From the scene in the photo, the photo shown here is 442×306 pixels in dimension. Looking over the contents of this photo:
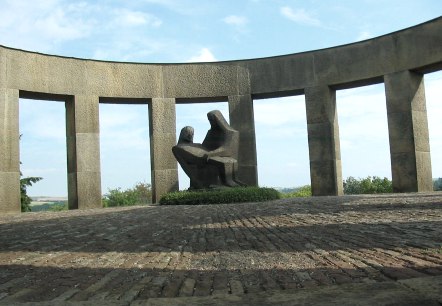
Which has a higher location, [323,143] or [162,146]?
[162,146]

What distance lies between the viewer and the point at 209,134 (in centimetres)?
1680

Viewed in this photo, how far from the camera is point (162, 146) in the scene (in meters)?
19.4

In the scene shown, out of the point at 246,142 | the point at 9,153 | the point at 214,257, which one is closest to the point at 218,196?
→ the point at 246,142

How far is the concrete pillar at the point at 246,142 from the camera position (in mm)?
19609

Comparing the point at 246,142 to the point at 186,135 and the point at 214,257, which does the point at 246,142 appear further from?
the point at 214,257

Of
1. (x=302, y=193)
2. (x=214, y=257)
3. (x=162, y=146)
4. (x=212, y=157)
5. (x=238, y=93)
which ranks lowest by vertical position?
(x=302, y=193)

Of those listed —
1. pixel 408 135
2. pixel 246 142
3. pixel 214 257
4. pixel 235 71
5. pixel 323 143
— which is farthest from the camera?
pixel 235 71

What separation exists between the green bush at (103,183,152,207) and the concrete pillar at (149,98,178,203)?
12.1 meters

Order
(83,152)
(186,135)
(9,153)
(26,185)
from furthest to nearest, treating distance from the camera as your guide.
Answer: (26,185) → (83,152) → (9,153) → (186,135)

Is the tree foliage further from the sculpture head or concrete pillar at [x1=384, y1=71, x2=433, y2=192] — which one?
concrete pillar at [x1=384, y1=71, x2=433, y2=192]

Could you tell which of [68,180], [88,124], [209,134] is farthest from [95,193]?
[209,134]

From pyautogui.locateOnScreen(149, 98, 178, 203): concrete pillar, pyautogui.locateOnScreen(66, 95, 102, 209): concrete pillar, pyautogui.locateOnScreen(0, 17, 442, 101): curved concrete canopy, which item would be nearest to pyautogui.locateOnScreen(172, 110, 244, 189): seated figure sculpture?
pyautogui.locateOnScreen(149, 98, 178, 203): concrete pillar

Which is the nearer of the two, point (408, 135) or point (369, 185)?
point (408, 135)

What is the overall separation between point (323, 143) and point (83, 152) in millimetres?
9409
